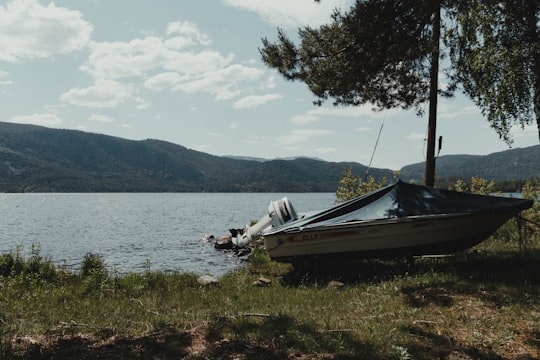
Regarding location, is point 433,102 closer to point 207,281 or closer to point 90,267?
point 207,281

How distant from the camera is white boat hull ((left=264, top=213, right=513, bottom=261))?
11094 mm

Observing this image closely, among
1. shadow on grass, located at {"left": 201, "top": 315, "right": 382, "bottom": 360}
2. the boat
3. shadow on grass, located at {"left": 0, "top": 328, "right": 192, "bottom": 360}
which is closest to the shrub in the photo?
the boat

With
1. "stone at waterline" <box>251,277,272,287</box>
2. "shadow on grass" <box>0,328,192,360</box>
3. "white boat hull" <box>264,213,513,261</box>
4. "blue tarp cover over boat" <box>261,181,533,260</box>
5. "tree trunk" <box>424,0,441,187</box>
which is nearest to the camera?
"shadow on grass" <box>0,328,192,360</box>

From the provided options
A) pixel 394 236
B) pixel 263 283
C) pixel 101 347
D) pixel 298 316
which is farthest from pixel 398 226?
pixel 101 347

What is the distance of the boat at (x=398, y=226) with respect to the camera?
36.1 feet

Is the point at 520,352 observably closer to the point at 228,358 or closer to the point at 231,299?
the point at 228,358

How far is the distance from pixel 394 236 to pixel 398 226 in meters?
0.33

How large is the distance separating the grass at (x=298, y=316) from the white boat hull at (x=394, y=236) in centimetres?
61

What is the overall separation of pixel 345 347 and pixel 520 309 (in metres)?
3.51

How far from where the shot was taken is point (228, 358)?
5199 millimetres

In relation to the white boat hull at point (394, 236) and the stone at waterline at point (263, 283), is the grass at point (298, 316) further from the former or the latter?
the white boat hull at point (394, 236)

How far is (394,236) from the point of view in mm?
11398

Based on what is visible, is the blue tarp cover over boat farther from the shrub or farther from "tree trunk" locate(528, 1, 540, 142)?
the shrub

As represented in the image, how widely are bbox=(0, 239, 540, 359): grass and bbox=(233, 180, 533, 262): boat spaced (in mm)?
670
